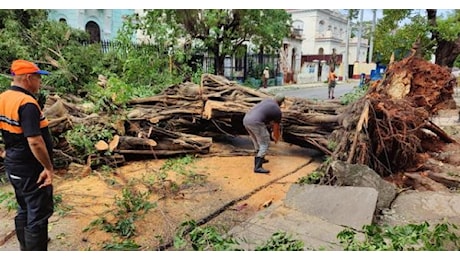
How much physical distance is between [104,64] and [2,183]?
5.79m

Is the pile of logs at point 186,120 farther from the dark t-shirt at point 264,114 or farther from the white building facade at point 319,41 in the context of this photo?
the white building facade at point 319,41

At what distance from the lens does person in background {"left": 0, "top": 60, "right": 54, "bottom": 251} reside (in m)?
2.46

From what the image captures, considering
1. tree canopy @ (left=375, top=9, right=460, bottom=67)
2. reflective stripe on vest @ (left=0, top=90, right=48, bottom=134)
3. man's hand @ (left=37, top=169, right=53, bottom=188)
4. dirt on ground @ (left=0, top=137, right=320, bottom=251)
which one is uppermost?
tree canopy @ (left=375, top=9, right=460, bottom=67)

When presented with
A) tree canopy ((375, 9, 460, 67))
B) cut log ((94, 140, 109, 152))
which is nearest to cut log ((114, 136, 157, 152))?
cut log ((94, 140, 109, 152))

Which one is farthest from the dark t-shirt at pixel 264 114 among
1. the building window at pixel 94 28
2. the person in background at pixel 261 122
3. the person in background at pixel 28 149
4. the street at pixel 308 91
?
the building window at pixel 94 28

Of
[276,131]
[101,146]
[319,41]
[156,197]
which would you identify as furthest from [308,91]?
[156,197]

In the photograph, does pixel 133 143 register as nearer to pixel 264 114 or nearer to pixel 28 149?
pixel 264 114

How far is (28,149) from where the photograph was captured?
8.46 ft

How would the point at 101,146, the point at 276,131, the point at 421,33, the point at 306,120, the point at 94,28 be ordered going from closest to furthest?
1. the point at 101,146
2. the point at 276,131
3. the point at 306,120
4. the point at 421,33
5. the point at 94,28

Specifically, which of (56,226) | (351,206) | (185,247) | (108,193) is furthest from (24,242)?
(351,206)

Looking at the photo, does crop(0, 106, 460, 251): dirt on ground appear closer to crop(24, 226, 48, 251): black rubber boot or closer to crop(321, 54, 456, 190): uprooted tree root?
crop(24, 226, 48, 251): black rubber boot

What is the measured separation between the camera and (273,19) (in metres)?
13.2

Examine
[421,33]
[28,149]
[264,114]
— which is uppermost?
[421,33]

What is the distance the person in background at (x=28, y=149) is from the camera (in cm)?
246
